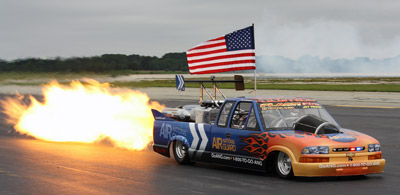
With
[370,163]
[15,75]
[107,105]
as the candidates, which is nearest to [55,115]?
[107,105]

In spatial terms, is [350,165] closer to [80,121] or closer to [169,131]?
[169,131]

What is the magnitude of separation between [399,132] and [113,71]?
12.4m

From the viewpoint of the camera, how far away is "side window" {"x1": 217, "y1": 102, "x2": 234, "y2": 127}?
1072 centimetres

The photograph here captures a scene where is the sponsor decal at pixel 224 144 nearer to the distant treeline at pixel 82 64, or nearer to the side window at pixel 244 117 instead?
the side window at pixel 244 117

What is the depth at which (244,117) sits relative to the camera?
1055 cm

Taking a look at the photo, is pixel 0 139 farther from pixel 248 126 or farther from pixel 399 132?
pixel 399 132

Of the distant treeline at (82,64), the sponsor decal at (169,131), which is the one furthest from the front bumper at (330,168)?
the distant treeline at (82,64)

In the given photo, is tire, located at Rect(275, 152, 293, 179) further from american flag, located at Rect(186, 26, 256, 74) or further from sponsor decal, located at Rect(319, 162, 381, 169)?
american flag, located at Rect(186, 26, 256, 74)

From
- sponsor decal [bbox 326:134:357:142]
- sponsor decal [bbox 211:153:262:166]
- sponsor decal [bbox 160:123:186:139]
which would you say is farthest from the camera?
sponsor decal [bbox 160:123:186:139]

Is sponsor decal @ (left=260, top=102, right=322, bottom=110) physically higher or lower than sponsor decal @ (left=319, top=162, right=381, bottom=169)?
higher

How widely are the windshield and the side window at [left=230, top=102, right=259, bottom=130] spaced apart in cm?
18

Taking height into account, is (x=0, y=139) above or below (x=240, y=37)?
below

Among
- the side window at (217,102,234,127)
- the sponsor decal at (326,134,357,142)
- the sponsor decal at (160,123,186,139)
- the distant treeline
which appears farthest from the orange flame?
the sponsor decal at (326,134,357,142)

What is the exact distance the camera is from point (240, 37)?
1334cm
